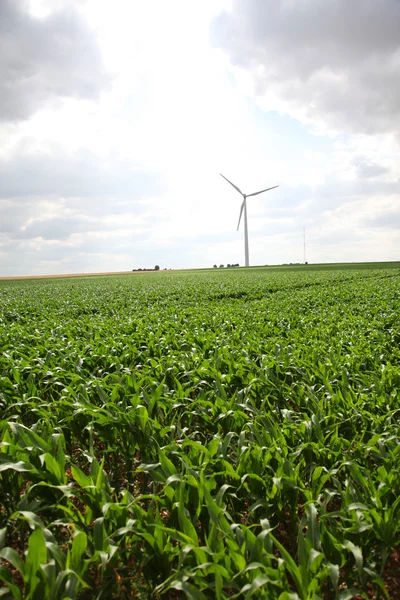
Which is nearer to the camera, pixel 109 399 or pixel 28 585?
pixel 28 585

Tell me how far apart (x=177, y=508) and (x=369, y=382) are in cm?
425

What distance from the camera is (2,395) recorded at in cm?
557

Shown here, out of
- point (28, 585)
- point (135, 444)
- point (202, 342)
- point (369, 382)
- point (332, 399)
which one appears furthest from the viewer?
point (202, 342)

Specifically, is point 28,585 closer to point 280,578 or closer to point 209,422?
point 280,578

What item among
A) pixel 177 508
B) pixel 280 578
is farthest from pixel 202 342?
pixel 280 578

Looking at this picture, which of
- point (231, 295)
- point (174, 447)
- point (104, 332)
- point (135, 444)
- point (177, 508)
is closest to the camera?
point (177, 508)

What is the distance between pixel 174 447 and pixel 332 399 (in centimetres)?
245

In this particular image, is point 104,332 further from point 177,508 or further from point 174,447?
point 177,508

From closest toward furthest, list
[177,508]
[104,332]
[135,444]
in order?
1. [177,508]
2. [135,444]
3. [104,332]

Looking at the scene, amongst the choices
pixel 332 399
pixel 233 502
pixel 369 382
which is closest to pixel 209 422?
pixel 233 502

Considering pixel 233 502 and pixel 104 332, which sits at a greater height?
pixel 104 332

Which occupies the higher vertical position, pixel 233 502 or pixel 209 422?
pixel 209 422

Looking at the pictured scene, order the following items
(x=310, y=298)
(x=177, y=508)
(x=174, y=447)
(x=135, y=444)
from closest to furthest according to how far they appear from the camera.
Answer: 1. (x=177, y=508)
2. (x=174, y=447)
3. (x=135, y=444)
4. (x=310, y=298)

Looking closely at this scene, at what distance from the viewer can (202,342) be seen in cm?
902
